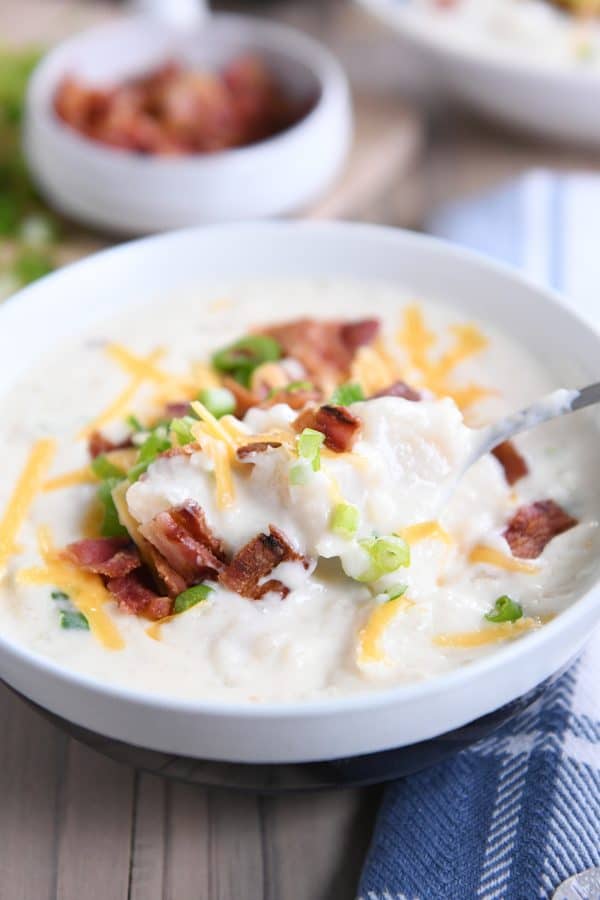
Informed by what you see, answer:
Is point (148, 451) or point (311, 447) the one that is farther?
point (148, 451)

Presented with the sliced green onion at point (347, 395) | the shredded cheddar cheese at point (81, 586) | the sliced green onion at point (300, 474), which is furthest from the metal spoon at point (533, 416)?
the shredded cheddar cheese at point (81, 586)

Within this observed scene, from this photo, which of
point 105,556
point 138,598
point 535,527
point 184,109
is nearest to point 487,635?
point 535,527

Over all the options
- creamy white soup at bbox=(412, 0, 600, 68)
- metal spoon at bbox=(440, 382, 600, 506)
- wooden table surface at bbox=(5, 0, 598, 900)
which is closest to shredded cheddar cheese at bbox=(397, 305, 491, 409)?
metal spoon at bbox=(440, 382, 600, 506)

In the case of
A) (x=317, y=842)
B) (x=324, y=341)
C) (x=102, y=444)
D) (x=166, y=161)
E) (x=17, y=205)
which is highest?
(x=324, y=341)

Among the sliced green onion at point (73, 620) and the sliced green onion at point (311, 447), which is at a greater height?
the sliced green onion at point (311, 447)

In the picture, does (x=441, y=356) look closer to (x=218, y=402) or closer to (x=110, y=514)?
(x=218, y=402)

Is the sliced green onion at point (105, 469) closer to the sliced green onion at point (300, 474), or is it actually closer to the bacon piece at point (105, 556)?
the bacon piece at point (105, 556)
